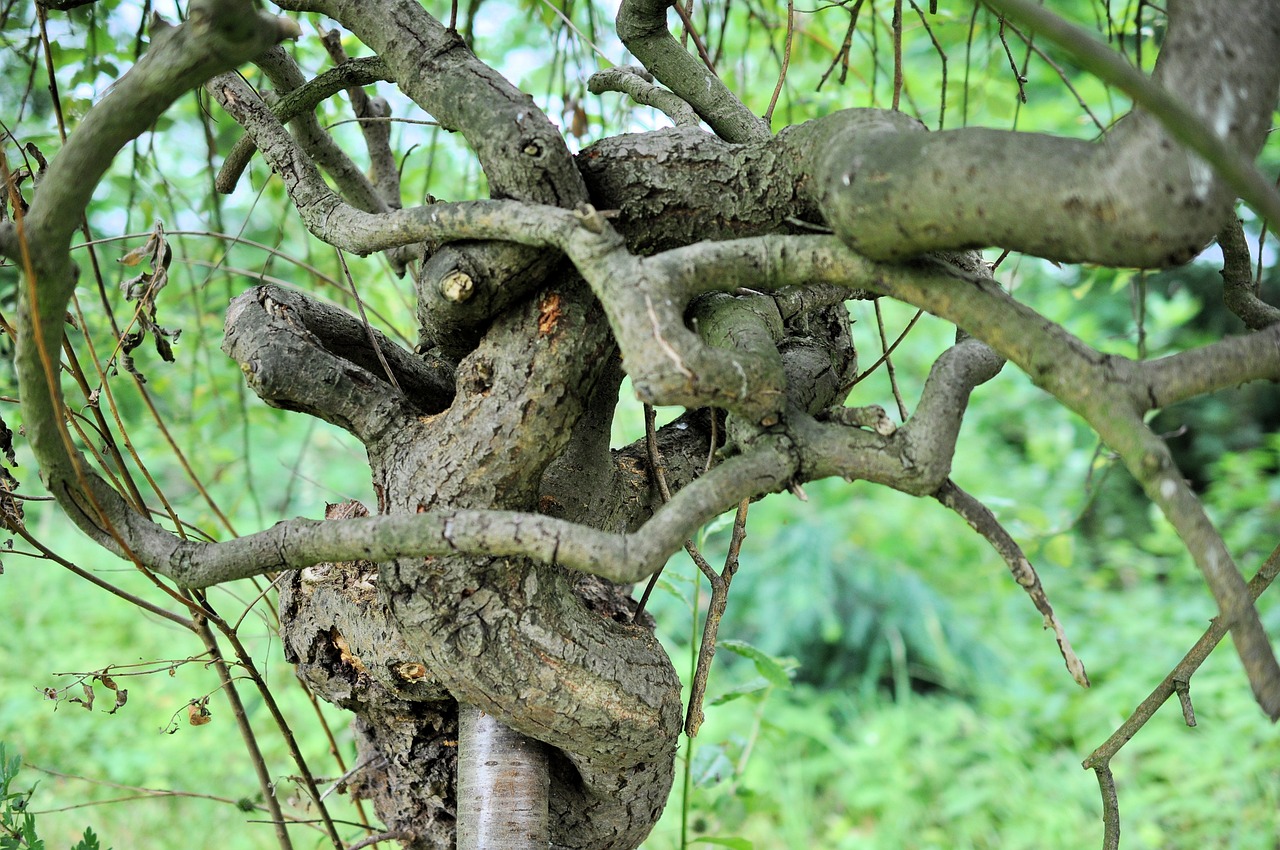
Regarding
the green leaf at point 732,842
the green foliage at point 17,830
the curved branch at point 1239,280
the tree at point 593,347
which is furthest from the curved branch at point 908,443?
the green foliage at point 17,830

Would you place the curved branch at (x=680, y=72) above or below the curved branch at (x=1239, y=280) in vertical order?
above

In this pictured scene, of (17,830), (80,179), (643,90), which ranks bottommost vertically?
(17,830)

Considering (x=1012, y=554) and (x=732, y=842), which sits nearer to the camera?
(x=1012, y=554)

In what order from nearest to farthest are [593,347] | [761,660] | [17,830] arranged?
[593,347], [17,830], [761,660]

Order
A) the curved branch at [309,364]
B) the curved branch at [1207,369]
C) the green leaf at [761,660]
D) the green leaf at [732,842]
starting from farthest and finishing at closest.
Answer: the green leaf at [761,660]
the green leaf at [732,842]
the curved branch at [309,364]
the curved branch at [1207,369]

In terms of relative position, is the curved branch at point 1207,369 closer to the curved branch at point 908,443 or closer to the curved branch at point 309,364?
the curved branch at point 908,443

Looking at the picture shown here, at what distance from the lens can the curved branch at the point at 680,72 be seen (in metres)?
1.08

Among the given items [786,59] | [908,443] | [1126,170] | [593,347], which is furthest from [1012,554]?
[786,59]

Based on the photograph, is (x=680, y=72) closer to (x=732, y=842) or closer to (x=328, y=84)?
(x=328, y=84)

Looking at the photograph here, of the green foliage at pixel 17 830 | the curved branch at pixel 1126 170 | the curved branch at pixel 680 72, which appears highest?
the curved branch at pixel 680 72

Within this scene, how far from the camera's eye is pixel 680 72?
1103 mm

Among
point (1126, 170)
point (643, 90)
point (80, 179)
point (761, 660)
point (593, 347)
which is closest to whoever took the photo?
point (1126, 170)

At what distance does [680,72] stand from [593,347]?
1.23 feet

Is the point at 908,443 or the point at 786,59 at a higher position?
the point at 786,59
